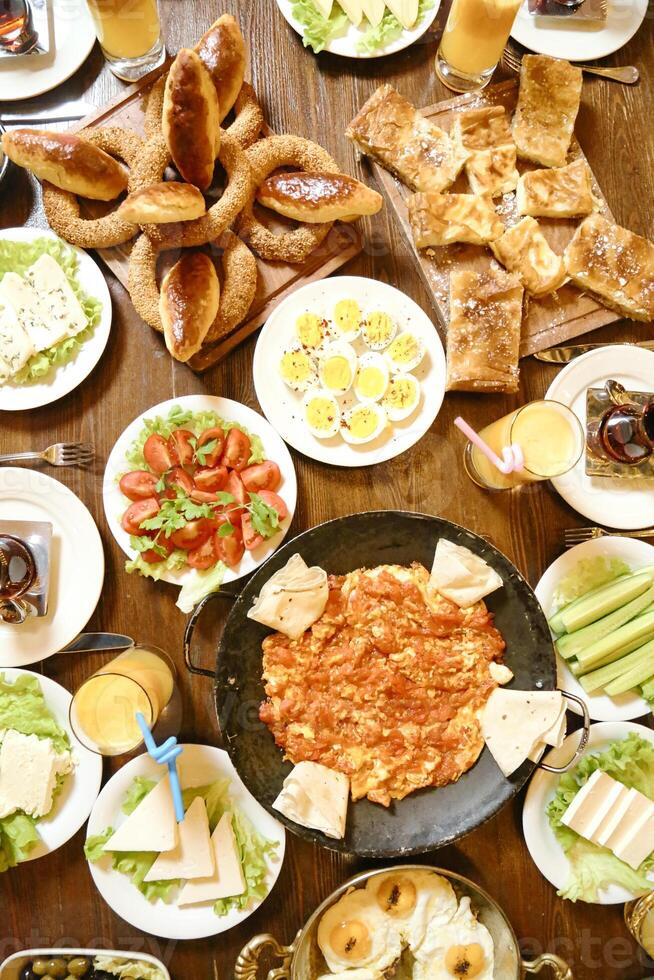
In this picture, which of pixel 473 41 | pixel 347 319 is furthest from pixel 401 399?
pixel 473 41

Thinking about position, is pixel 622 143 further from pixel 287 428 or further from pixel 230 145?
pixel 287 428

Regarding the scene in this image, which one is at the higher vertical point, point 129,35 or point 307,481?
point 129,35

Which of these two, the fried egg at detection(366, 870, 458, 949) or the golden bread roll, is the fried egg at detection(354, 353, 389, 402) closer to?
the golden bread roll

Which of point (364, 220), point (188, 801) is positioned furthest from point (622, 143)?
point (188, 801)

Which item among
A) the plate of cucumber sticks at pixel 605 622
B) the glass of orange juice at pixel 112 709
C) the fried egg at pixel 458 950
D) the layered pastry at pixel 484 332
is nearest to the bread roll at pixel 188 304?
the layered pastry at pixel 484 332

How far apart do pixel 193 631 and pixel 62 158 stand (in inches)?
72.5

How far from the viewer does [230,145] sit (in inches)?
107

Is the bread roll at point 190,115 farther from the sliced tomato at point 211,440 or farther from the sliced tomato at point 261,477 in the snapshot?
the sliced tomato at point 261,477

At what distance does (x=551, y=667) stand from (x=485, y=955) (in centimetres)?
109

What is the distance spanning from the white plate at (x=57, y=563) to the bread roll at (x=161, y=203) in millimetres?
1031

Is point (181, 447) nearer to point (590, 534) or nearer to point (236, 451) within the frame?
point (236, 451)

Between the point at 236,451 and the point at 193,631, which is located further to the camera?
the point at 193,631

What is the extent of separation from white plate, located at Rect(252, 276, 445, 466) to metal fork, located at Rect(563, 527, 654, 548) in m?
0.73

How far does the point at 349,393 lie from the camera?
2795 millimetres
